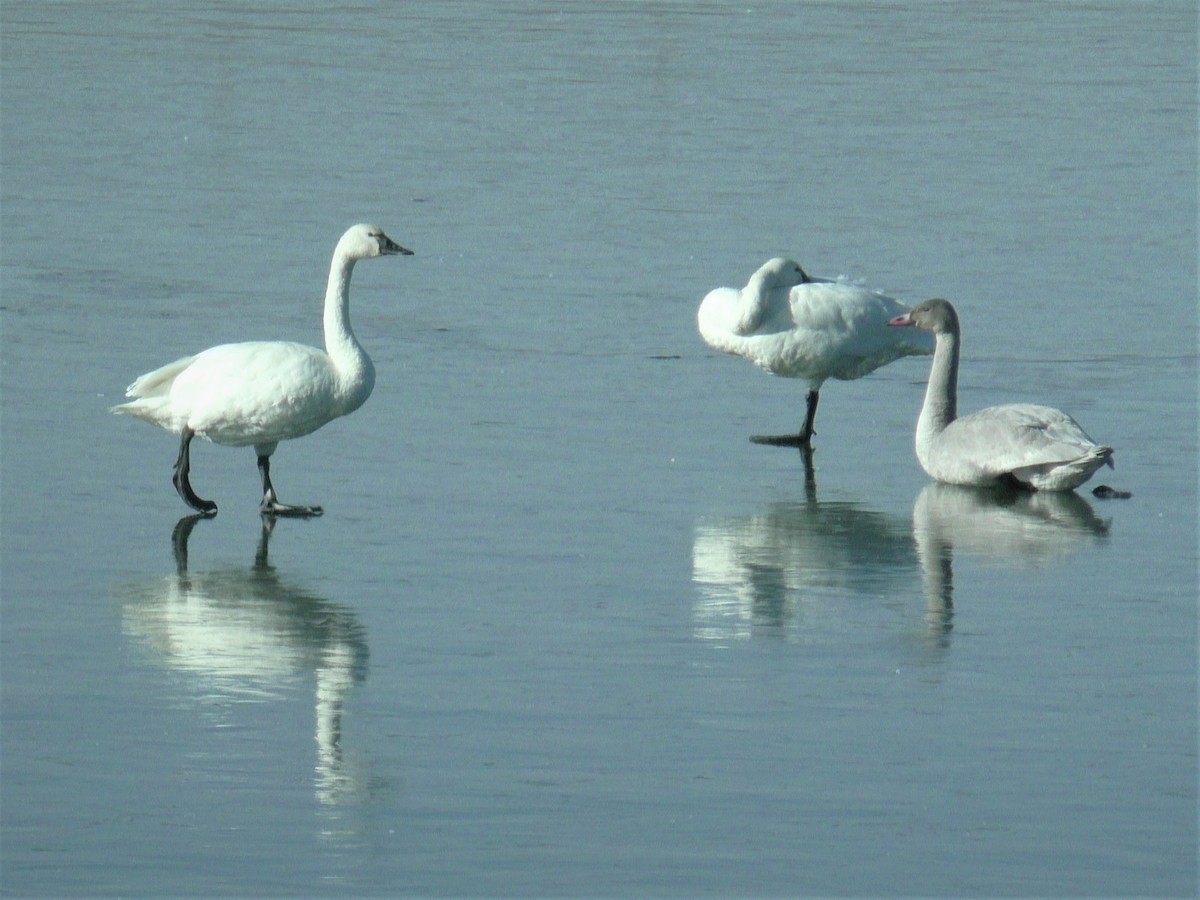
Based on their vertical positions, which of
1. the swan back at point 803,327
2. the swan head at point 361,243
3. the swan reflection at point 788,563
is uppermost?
the swan head at point 361,243

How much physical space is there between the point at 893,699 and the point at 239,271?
27.1 feet

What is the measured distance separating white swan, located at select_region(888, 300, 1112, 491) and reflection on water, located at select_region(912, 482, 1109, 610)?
8cm

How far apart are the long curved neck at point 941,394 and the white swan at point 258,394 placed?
94.4 inches

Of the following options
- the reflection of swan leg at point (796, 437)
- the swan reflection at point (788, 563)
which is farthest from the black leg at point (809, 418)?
the swan reflection at point (788, 563)

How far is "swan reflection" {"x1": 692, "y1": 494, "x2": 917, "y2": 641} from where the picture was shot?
297 inches

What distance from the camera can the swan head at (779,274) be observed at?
11.2m

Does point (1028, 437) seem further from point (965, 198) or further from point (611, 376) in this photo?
point (965, 198)

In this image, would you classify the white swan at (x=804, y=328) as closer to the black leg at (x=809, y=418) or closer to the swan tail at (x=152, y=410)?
the black leg at (x=809, y=418)

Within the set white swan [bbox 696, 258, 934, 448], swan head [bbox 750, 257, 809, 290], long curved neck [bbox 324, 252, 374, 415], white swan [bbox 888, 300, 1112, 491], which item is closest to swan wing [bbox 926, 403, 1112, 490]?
white swan [bbox 888, 300, 1112, 491]

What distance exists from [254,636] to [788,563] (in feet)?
6.81

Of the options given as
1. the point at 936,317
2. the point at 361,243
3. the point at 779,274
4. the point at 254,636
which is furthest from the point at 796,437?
the point at 254,636

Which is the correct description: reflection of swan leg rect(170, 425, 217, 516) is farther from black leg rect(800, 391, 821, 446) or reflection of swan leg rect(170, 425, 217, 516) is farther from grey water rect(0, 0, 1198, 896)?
black leg rect(800, 391, 821, 446)

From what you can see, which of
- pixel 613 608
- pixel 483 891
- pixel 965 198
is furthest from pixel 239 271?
pixel 483 891

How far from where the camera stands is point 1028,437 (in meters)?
9.48
